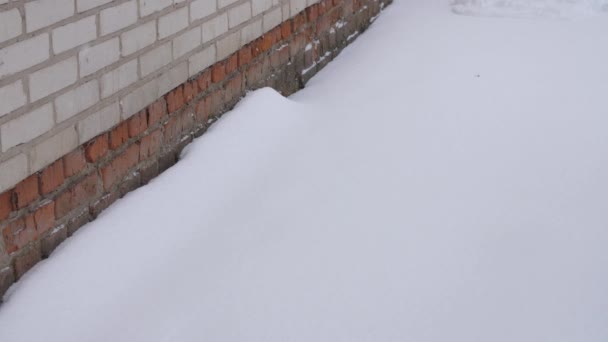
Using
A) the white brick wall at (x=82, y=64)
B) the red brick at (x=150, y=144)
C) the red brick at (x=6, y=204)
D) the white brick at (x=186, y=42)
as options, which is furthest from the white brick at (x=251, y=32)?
the red brick at (x=6, y=204)

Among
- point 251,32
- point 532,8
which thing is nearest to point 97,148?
point 251,32

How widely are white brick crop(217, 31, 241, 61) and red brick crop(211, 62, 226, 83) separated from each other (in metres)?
0.04

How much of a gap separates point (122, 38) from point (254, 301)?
1024 millimetres

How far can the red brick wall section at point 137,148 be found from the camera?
2705 millimetres

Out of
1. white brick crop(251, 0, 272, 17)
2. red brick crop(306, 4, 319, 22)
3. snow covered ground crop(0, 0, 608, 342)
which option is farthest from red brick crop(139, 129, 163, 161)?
red brick crop(306, 4, 319, 22)

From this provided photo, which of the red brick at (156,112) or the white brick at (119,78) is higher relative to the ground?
the white brick at (119,78)

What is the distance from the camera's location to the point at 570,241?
3.35 m

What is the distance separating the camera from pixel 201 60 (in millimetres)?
3674

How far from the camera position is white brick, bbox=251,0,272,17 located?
414 cm

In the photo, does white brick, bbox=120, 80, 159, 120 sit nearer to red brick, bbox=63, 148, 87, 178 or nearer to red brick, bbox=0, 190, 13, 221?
red brick, bbox=63, 148, 87, 178

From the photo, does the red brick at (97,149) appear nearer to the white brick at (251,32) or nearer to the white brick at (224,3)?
the white brick at (224,3)

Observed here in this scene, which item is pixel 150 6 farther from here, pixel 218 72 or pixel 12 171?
pixel 12 171

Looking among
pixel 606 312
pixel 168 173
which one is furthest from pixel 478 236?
pixel 168 173

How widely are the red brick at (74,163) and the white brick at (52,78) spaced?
0.78 ft
